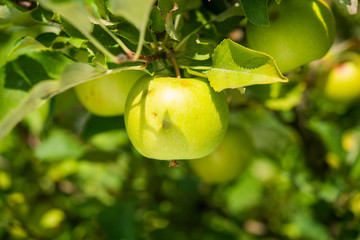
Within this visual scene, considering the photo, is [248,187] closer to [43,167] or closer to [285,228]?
[285,228]

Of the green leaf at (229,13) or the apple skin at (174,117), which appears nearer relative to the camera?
the apple skin at (174,117)

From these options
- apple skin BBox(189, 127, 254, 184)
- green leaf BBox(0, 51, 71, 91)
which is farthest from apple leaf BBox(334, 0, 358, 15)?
apple skin BBox(189, 127, 254, 184)

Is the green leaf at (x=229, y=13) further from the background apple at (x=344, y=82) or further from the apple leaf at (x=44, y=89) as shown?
the background apple at (x=344, y=82)

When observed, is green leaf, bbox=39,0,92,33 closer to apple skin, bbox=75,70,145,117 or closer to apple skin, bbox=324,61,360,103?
apple skin, bbox=75,70,145,117

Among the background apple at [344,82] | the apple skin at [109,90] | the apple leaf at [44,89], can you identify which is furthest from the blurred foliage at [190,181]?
the apple leaf at [44,89]

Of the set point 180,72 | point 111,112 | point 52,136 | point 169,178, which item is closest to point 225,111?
point 180,72

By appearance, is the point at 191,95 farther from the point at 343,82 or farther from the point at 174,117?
the point at 343,82
